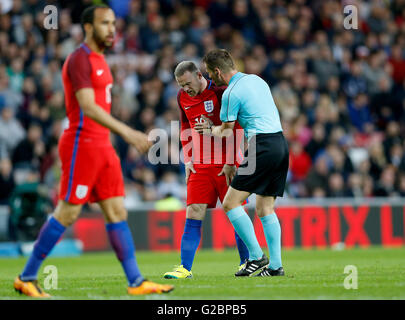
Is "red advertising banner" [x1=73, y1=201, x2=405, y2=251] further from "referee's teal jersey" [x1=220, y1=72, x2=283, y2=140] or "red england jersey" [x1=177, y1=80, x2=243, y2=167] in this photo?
"referee's teal jersey" [x1=220, y1=72, x2=283, y2=140]

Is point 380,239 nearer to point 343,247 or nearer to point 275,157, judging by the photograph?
point 343,247

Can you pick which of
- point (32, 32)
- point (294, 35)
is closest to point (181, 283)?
point (32, 32)

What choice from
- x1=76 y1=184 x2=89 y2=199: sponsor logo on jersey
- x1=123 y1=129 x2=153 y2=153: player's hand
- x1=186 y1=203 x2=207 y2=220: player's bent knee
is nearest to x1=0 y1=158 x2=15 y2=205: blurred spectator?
x1=186 y1=203 x2=207 y2=220: player's bent knee

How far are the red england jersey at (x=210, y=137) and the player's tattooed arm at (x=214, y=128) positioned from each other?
120mm

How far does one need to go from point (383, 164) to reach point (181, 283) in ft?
36.6

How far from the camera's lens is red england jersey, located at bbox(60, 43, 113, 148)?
6.40m

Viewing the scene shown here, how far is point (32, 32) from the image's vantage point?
17.3 metres

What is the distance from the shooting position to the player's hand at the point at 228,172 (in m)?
8.63

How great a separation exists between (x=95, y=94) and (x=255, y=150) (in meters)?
2.06

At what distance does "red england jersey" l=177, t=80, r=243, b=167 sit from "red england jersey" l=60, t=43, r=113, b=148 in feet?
7.33

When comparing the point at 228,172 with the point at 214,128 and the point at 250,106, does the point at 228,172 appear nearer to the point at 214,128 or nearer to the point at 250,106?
the point at 214,128

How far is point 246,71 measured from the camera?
1902cm
